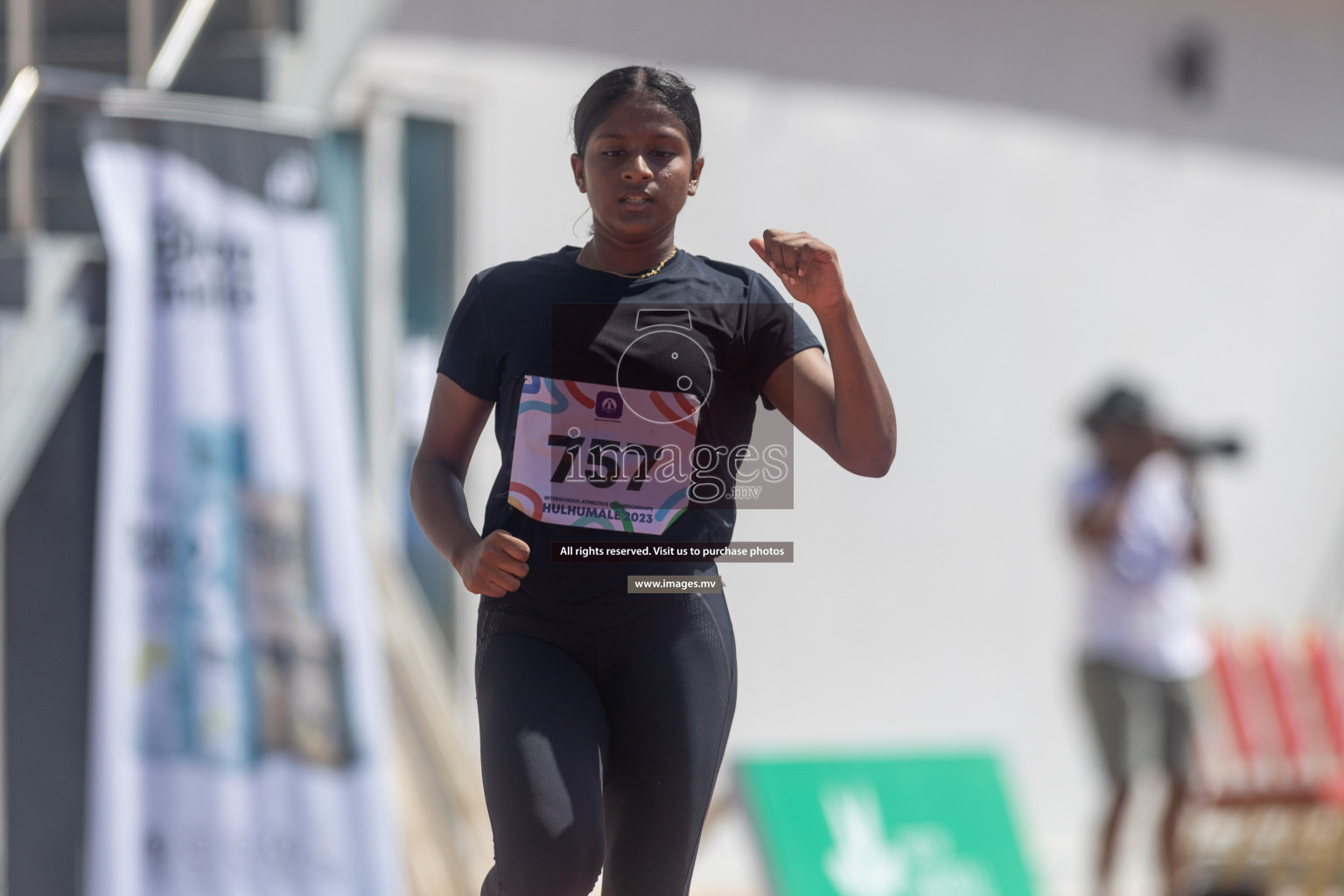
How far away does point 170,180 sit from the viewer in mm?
3490

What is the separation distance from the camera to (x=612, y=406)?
672 millimetres

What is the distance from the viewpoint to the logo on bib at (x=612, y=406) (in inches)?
26.5

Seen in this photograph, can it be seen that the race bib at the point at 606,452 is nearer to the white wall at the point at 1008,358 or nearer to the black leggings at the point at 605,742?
the black leggings at the point at 605,742

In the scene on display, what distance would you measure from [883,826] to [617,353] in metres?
4.34

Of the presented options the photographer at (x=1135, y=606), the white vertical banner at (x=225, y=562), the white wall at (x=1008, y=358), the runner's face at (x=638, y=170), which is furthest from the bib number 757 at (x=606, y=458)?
the photographer at (x=1135, y=606)

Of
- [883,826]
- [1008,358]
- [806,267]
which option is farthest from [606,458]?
[1008,358]

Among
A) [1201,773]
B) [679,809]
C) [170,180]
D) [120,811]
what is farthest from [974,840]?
[679,809]

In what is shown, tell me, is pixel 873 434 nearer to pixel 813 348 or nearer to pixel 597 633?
pixel 813 348

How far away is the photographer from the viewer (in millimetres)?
5105

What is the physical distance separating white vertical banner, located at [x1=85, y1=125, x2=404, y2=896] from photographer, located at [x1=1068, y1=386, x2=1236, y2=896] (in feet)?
8.85

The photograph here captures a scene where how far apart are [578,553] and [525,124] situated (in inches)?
181

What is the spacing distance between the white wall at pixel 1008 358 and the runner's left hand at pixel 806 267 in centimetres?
411

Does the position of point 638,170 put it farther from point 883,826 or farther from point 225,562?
point 883,826

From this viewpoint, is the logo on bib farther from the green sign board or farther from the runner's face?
the green sign board
